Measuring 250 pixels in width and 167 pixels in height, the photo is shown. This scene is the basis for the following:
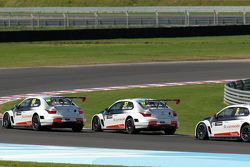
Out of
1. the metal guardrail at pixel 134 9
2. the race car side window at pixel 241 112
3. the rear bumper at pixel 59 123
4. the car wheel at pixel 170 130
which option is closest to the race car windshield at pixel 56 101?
the rear bumper at pixel 59 123

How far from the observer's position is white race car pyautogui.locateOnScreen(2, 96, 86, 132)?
1159 inches

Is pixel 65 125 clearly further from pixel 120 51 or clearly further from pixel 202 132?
pixel 120 51

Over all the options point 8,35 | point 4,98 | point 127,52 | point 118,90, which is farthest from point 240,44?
point 4,98

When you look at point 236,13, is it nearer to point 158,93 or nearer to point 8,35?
point 8,35

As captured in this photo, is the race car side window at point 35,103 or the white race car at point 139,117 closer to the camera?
the white race car at point 139,117

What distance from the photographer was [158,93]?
4241 centimetres

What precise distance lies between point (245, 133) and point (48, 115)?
25.7 ft

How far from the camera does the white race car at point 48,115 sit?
29.4m

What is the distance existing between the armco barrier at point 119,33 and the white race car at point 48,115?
1335 inches


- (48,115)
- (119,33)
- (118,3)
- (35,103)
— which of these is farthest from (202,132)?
(118,3)

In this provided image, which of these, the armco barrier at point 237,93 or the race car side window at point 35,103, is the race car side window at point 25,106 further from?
the armco barrier at point 237,93

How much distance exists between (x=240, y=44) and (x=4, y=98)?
3495 centimetres

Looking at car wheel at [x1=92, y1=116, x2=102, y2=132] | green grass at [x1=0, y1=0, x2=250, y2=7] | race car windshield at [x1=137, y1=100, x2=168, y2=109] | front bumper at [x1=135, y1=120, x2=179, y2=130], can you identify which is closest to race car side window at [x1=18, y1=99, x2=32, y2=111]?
car wheel at [x1=92, y1=116, x2=102, y2=132]

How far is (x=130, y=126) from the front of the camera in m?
28.3
